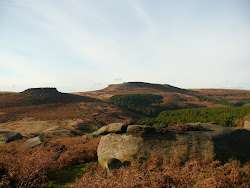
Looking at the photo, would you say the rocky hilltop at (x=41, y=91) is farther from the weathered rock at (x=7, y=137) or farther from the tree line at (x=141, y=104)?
the weathered rock at (x=7, y=137)

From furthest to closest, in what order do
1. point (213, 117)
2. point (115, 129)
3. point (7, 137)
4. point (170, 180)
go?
point (213, 117)
point (7, 137)
point (115, 129)
point (170, 180)

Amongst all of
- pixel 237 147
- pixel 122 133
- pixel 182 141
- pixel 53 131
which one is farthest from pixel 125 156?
pixel 53 131

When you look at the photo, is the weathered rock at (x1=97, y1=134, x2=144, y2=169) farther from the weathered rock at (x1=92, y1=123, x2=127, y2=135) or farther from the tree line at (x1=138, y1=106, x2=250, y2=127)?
the tree line at (x1=138, y1=106, x2=250, y2=127)

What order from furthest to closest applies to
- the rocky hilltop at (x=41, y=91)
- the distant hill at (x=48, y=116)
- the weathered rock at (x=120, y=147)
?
the rocky hilltop at (x=41, y=91)
the distant hill at (x=48, y=116)
the weathered rock at (x=120, y=147)

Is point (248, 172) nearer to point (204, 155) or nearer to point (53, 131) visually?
point (204, 155)

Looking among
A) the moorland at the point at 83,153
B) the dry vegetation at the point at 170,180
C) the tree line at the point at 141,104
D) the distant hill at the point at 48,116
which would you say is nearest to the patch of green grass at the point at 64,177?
the moorland at the point at 83,153

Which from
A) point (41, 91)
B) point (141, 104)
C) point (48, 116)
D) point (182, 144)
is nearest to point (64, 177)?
point (182, 144)

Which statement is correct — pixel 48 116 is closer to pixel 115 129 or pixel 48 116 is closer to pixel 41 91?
pixel 41 91

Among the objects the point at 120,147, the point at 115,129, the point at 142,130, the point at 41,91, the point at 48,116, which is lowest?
the point at 48,116

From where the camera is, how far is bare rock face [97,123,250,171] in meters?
6.80

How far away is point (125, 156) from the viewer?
7.42m

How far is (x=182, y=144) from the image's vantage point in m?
7.16

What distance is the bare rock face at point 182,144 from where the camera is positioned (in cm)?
680

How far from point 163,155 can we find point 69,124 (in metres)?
29.4
